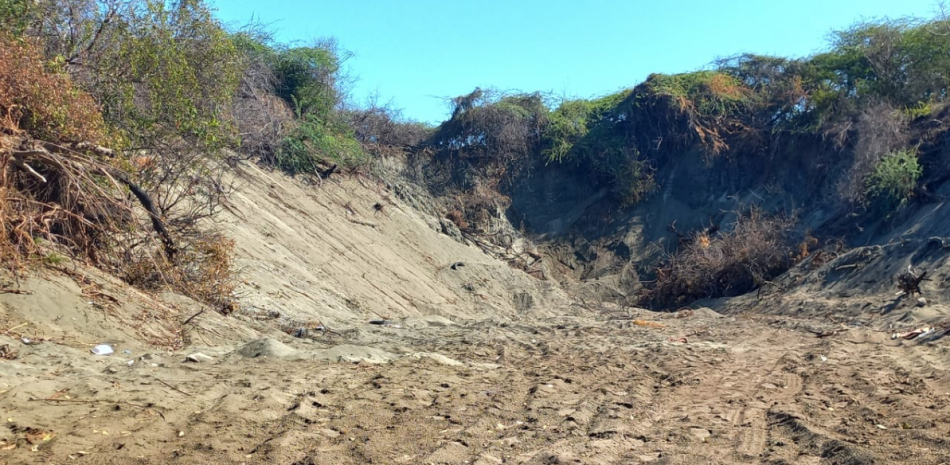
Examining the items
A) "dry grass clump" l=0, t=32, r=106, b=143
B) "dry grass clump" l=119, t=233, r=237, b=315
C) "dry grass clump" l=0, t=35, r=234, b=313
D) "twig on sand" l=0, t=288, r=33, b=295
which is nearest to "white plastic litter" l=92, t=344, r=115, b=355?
"twig on sand" l=0, t=288, r=33, b=295

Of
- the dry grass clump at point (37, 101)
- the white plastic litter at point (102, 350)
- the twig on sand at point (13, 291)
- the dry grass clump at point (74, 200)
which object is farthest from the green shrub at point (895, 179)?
the twig on sand at point (13, 291)

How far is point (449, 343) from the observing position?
873 centimetres

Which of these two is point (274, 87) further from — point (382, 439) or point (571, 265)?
point (382, 439)

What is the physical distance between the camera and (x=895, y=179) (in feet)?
49.4

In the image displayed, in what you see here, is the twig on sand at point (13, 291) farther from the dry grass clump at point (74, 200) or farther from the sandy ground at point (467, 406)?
the sandy ground at point (467, 406)

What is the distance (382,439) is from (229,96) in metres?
8.38

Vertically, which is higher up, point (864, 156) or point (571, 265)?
point (864, 156)

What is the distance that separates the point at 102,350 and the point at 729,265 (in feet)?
42.0

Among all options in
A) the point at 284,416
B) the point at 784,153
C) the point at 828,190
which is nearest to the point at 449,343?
the point at 284,416

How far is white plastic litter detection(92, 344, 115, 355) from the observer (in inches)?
244

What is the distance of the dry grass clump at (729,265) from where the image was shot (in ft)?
51.2

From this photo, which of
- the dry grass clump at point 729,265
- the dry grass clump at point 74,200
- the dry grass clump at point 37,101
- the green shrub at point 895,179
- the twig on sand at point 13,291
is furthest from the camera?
the dry grass clump at point 729,265

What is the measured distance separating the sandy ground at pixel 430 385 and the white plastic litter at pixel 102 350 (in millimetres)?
84

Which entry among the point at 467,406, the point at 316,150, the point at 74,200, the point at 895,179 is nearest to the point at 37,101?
the point at 74,200
